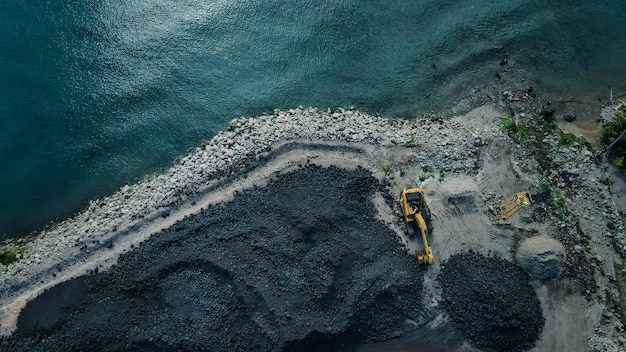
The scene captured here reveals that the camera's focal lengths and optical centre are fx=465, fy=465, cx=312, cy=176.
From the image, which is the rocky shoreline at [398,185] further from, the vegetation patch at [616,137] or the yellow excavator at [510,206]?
the vegetation patch at [616,137]

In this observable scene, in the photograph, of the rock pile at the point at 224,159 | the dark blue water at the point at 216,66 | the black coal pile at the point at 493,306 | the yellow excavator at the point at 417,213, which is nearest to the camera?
the black coal pile at the point at 493,306

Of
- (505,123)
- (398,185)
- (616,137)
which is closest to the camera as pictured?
(398,185)

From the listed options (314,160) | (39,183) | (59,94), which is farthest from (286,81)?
(39,183)

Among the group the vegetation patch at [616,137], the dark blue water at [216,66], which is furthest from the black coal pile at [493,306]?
the dark blue water at [216,66]

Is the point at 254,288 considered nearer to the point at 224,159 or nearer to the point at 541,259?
the point at 224,159

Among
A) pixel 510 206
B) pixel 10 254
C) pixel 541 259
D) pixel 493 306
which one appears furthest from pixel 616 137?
pixel 10 254
